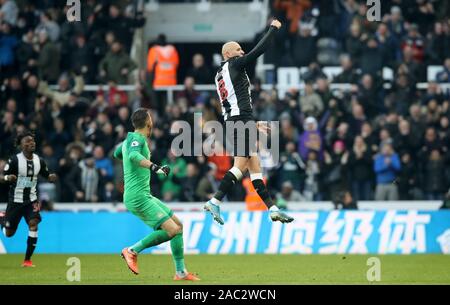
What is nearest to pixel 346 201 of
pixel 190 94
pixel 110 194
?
pixel 190 94

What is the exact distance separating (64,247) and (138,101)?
432 cm

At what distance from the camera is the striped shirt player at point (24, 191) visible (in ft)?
63.9

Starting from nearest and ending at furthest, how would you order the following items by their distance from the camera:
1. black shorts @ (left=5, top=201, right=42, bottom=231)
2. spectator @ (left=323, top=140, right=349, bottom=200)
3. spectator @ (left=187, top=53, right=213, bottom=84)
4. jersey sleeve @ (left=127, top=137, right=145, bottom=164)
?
jersey sleeve @ (left=127, top=137, right=145, bottom=164) → black shorts @ (left=5, top=201, right=42, bottom=231) → spectator @ (left=323, top=140, right=349, bottom=200) → spectator @ (left=187, top=53, right=213, bottom=84)

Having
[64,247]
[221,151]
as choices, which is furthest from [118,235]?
[221,151]

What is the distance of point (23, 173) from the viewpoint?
19516 millimetres

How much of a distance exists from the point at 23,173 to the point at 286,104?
7.89m

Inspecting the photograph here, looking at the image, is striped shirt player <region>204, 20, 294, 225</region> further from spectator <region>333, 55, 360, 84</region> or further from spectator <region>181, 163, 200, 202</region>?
spectator <region>333, 55, 360, 84</region>

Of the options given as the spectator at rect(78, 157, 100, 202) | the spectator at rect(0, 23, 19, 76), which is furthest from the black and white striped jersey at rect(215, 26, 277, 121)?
the spectator at rect(0, 23, 19, 76)

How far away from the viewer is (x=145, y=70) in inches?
1133

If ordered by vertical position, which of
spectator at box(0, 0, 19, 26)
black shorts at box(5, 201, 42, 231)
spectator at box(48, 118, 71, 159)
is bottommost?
black shorts at box(5, 201, 42, 231)

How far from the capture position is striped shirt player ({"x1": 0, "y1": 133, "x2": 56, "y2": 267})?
19.5m

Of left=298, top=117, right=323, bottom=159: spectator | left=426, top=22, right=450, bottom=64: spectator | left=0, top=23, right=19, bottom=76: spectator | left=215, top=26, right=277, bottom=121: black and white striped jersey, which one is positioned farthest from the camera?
left=0, top=23, right=19, bottom=76: spectator

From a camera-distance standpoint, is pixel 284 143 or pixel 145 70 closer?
pixel 284 143

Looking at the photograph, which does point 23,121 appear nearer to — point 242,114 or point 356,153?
point 356,153
